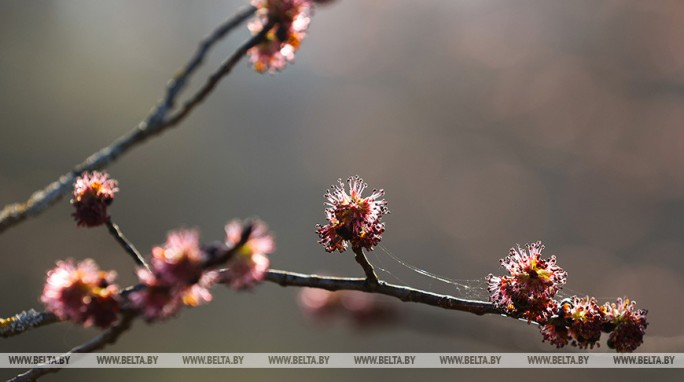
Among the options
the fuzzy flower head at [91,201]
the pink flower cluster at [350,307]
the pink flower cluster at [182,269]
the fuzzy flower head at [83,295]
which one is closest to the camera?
the pink flower cluster at [182,269]

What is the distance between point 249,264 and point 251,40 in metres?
0.45

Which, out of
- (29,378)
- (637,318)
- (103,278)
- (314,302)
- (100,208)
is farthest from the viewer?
(314,302)

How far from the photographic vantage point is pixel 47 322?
142cm

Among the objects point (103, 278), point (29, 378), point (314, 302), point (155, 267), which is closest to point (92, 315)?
point (103, 278)

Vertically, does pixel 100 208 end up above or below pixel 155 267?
above

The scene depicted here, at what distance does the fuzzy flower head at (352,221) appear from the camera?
1702mm

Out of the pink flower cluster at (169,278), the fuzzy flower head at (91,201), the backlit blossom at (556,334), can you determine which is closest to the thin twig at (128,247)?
the fuzzy flower head at (91,201)

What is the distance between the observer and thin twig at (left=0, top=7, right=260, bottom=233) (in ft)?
3.51

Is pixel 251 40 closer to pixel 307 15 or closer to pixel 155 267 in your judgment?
pixel 307 15

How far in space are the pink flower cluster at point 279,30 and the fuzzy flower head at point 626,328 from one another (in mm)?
1071

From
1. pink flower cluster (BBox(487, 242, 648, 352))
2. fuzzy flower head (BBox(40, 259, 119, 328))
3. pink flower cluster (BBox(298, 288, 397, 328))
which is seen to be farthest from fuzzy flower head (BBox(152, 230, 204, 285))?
pink flower cluster (BBox(298, 288, 397, 328))

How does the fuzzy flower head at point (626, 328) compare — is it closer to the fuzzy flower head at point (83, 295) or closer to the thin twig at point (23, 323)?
the fuzzy flower head at point (83, 295)

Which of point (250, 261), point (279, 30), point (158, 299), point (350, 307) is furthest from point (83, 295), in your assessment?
point (350, 307)

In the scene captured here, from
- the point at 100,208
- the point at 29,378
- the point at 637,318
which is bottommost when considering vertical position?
the point at 29,378
